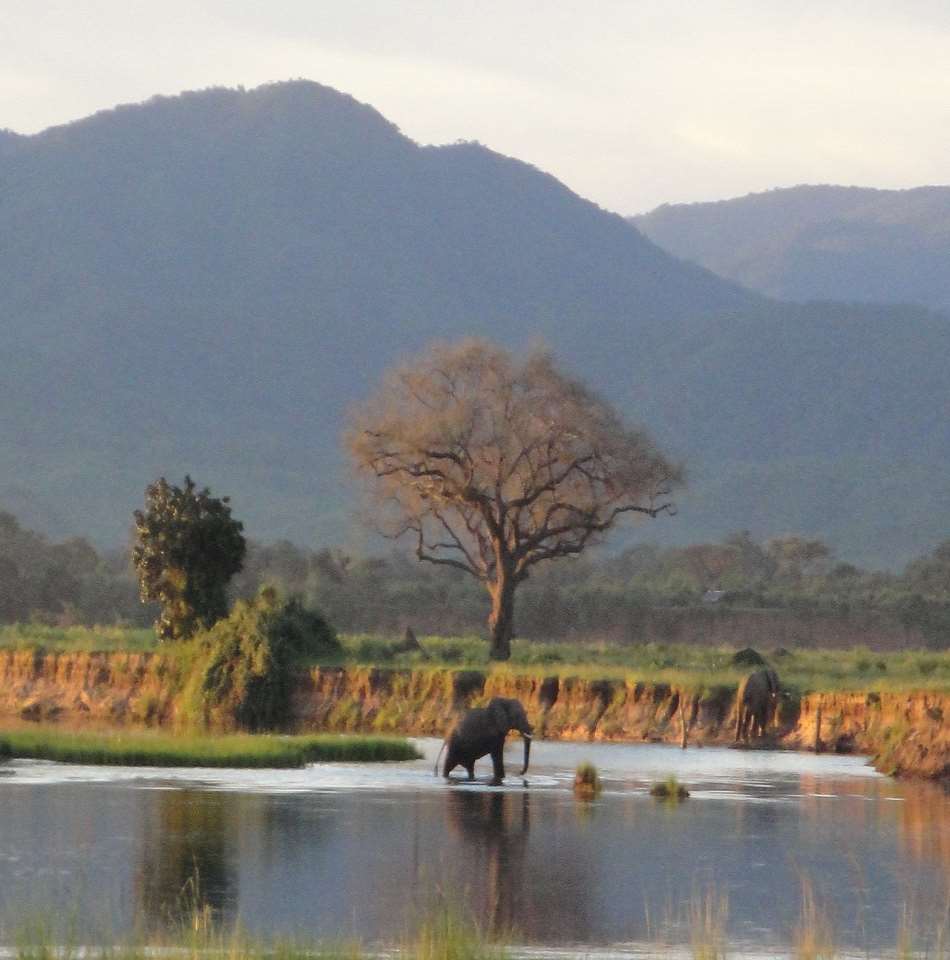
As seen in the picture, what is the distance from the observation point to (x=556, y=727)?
5084cm

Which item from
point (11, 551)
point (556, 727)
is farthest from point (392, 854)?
point (11, 551)

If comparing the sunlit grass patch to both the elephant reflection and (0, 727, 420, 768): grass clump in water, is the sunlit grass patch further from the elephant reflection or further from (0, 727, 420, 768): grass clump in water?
the elephant reflection

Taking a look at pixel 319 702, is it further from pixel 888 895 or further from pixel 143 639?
pixel 888 895

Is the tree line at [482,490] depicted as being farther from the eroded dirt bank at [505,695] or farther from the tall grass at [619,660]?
the eroded dirt bank at [505,695]

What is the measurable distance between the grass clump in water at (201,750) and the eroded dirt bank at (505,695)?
688 centimetres

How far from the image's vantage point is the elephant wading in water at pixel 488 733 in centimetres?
3944

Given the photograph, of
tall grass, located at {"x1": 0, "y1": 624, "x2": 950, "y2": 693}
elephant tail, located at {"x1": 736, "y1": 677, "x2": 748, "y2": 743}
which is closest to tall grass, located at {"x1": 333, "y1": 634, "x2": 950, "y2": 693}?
tall grass, located at {"x1": 0, "y1": 624, "x2": 950, "y2": 693}

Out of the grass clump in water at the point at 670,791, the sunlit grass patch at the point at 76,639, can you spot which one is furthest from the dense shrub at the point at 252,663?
the grass clump in water at the point at 670,791

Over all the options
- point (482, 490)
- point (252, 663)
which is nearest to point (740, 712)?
point (252, 663)

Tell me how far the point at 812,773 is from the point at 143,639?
88.8 ft

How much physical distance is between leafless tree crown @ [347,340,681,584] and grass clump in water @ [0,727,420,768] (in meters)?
20.8

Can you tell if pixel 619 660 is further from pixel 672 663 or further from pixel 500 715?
pixel 500 715

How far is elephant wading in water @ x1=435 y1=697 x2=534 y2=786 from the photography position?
39438mm

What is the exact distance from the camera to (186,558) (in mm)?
59219
